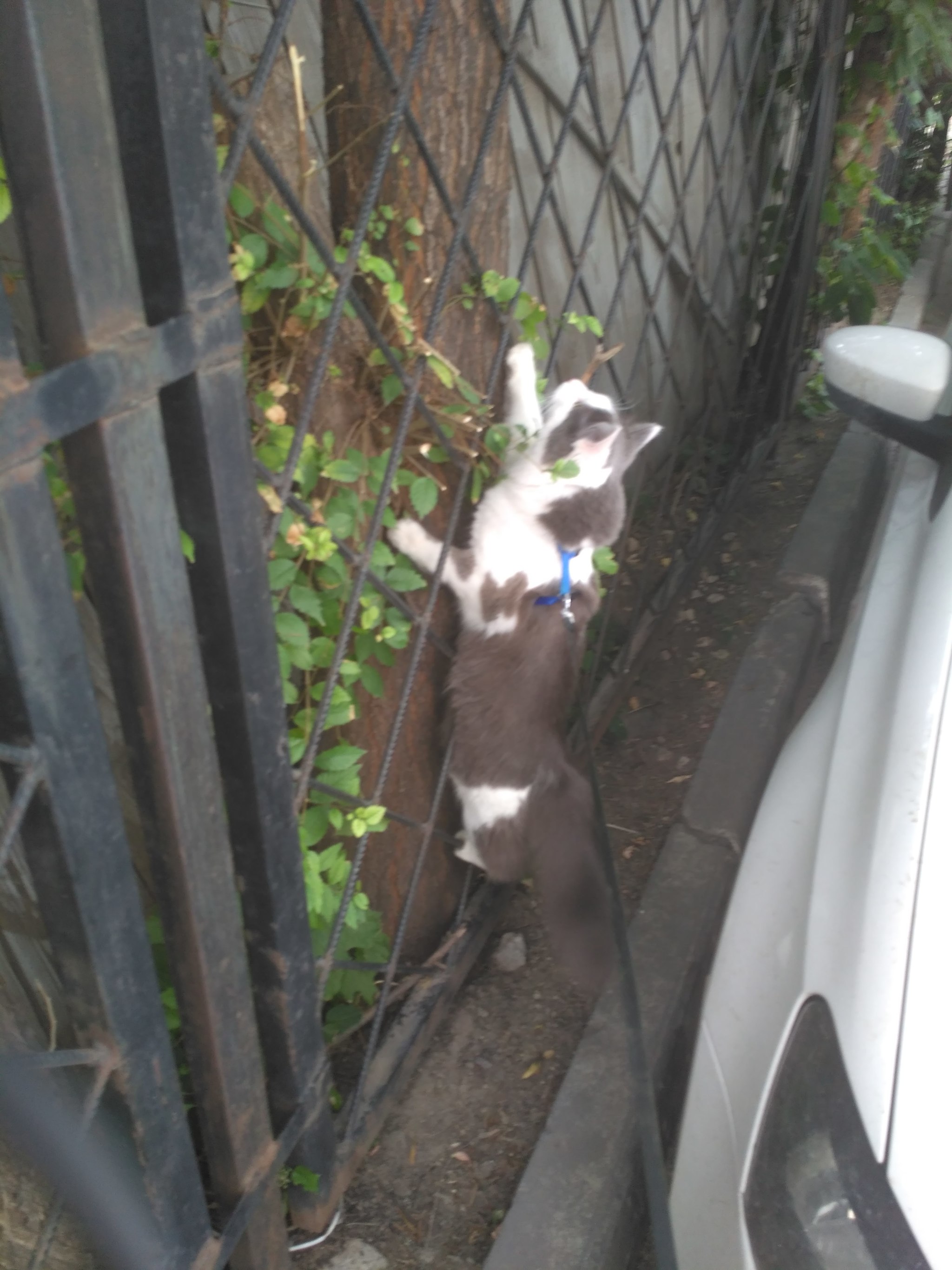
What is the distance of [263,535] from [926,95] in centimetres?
914

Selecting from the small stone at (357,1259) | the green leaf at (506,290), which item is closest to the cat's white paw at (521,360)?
the green leaf at (506,290)

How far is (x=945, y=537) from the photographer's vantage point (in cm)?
179

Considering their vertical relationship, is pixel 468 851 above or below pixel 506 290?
below

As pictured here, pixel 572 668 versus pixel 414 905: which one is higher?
pixel 572 668

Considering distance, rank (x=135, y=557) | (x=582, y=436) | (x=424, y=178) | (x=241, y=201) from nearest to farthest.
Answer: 1. (x=135, y=557)
2. (x=241, y=201)
3. (x=424, y=178)
4. (x=582, y=436)

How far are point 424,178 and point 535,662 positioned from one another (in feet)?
3.65

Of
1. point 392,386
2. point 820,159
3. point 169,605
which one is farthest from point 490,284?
point 820,159

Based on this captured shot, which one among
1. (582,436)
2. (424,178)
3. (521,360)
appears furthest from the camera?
(582,436)

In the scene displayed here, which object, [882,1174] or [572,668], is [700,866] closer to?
[572,668]

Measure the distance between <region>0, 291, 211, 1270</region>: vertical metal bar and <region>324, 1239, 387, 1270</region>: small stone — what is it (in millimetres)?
593

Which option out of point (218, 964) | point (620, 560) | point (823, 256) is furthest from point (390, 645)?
point (823, 256)

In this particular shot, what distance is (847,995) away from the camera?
4.50 feet

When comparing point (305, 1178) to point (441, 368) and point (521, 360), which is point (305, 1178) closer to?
point (441, 368)

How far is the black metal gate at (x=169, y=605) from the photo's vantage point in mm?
924
